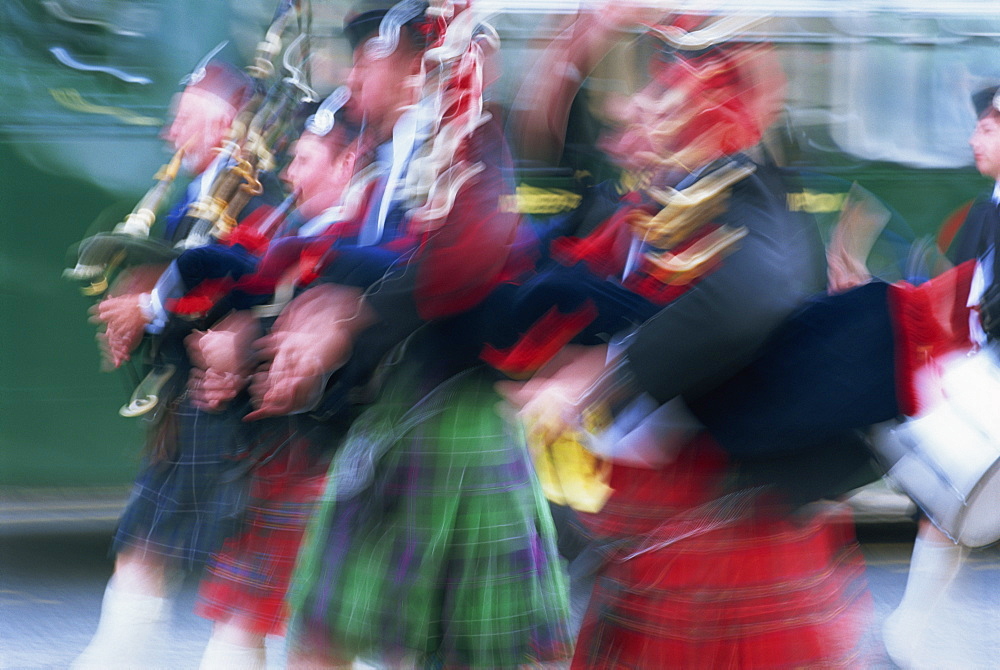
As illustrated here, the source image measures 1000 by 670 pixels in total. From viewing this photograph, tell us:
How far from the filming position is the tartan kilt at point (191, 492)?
2.49 metres

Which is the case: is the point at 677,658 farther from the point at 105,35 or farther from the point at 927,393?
the point at 105,35

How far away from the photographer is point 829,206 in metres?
4.29

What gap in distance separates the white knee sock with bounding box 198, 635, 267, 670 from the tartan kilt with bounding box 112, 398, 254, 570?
0.66ft

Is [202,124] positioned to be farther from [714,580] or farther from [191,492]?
[714,580]

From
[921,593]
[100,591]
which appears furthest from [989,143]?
[100,591]

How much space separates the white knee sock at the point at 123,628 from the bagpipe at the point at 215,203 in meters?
0.45

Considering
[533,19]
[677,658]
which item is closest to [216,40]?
[533,19]

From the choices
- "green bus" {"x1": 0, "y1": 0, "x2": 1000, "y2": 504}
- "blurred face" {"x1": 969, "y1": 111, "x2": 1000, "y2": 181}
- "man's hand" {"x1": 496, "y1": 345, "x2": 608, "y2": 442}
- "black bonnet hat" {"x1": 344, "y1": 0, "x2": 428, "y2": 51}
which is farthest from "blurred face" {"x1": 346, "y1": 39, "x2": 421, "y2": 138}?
"blurred face" {"x1": 969, "y1": 111, "x2": 1000, "y2": 181}

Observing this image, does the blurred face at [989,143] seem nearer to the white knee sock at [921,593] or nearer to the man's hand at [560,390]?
the white knee sock at [921,593]

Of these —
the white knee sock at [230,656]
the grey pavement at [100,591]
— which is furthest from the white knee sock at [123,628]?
A: the grey pavement at [100,591]

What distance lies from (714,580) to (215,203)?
61.9 inches

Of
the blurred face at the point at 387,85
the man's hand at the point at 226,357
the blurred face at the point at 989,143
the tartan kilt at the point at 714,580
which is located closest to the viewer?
the tartan kilt at the point at 714,580

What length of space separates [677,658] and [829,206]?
118 inches

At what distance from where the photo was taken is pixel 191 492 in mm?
2549
